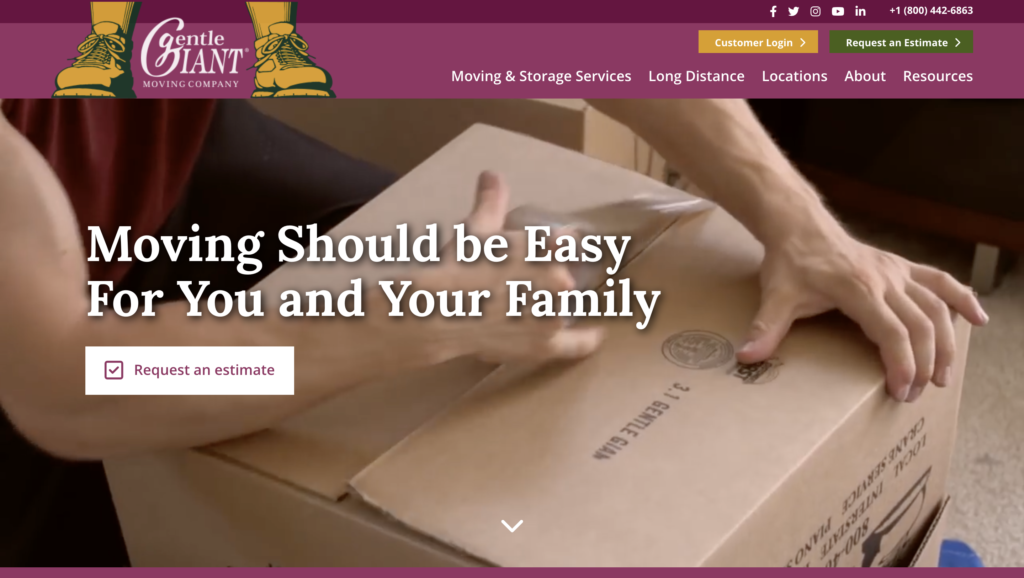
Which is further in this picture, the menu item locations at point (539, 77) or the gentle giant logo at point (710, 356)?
the menu item locations at point (539, 77)

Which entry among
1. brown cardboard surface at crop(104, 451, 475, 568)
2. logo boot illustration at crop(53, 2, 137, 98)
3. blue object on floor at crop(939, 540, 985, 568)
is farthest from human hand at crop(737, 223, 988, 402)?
logo boot illustration at crop(53, 2, 137, 98)

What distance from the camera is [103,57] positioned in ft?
2.65

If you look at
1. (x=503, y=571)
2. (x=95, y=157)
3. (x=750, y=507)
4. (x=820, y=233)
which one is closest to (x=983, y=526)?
(x=820, y=233)

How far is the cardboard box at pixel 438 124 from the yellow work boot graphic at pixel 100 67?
0.57m

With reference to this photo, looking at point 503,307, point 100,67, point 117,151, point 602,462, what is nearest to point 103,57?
point 100,67

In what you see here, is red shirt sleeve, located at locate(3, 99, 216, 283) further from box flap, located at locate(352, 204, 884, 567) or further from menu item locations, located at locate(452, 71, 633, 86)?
box flap, located at locate(352, 204, 884, 567)

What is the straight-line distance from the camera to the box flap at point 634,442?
1.91 feet

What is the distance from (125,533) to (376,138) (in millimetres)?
799

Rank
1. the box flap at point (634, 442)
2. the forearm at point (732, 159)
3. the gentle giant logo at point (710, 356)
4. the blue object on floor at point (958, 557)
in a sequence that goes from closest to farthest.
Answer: the box flap at point (634, 442), the gentle giant logo at point (710, 356), the forearm at point (732, 159), the blue object on floor at point (958, 557)

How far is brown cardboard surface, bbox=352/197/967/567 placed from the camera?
0.58 metres

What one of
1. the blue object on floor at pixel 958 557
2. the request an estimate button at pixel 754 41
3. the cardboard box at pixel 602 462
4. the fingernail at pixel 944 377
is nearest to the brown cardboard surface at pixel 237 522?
the cardboard box at pixel 602 462

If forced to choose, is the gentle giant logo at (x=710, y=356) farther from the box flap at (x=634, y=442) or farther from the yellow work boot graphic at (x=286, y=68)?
the yellow work boot graphic at (x=286, y=68)

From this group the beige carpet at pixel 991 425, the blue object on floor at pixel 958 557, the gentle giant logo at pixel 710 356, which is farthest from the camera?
the beige carpet at pixel 991 425

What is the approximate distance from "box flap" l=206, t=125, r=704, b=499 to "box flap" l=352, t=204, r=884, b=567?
2 cm
